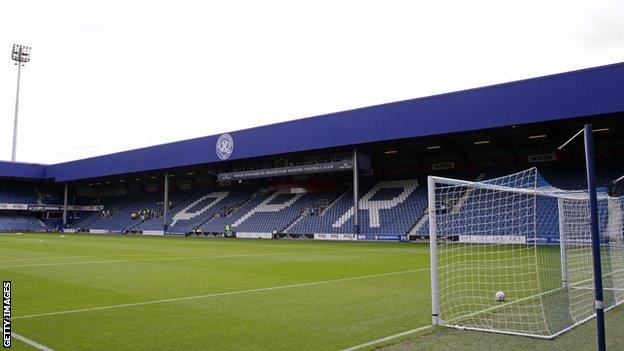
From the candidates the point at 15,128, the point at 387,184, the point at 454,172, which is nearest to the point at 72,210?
the point at 15,128

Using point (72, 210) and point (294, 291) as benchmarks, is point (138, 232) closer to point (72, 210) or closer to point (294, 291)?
point (72, 210)

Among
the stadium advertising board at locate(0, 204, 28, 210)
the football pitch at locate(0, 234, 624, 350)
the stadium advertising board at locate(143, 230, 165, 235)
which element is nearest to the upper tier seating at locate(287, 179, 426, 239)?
the stadium advertising board at locate(143, 230, 165, 235)

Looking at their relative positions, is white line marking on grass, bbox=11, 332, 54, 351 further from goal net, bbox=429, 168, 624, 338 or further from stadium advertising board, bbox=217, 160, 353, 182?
stadium advertising board, bbox=217, 160, 353, 182

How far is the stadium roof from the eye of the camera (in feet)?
81.3

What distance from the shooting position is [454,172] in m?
38.2

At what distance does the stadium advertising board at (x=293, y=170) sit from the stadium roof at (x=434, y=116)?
198cm

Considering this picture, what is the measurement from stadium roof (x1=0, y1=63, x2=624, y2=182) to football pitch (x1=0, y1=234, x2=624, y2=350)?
16594 mm

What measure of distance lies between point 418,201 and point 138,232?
31.1m

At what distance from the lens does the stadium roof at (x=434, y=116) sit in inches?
976

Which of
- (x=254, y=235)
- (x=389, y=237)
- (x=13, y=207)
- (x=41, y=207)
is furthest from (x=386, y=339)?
(x=41, y=207)

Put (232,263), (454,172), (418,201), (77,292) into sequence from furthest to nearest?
(454,172) → (418,201) → (232,263) → (77,292)

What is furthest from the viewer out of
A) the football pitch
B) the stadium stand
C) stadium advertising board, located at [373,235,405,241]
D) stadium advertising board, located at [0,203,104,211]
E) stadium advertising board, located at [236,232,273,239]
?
the stadium stand

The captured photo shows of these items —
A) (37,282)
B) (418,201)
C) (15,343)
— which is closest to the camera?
(15,343)

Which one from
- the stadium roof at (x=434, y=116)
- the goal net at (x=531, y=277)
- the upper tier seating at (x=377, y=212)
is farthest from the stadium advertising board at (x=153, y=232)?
the goal net at (x=531, y=277)
